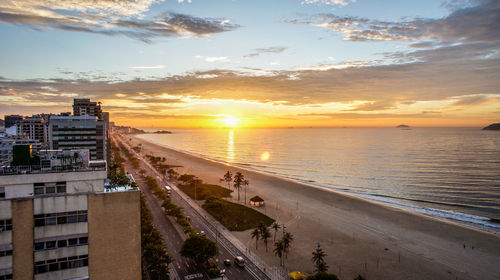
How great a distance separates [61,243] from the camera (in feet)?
69.7

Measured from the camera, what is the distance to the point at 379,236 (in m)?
61.5

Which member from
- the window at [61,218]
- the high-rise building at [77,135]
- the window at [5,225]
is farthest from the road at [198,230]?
the window at [5,225]

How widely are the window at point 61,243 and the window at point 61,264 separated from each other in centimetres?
99

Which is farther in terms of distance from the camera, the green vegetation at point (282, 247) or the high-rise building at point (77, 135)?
the high-rise building at point (77, 135)

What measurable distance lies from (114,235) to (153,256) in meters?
24.0

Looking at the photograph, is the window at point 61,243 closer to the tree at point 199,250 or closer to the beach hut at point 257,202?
the tree at point 199,250

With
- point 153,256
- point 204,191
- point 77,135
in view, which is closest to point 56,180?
point 153,256

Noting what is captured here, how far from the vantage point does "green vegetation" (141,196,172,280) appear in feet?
136

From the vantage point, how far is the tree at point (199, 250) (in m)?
47.5

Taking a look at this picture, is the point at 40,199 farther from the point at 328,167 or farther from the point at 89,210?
the point at 328,167

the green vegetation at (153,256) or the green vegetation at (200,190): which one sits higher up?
the green vegetation at (153,256)

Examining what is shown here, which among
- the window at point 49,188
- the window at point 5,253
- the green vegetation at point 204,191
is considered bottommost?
the green vegetation at point 204,191

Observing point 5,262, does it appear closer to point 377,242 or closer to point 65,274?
point 65,274

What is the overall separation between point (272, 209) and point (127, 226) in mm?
62032
